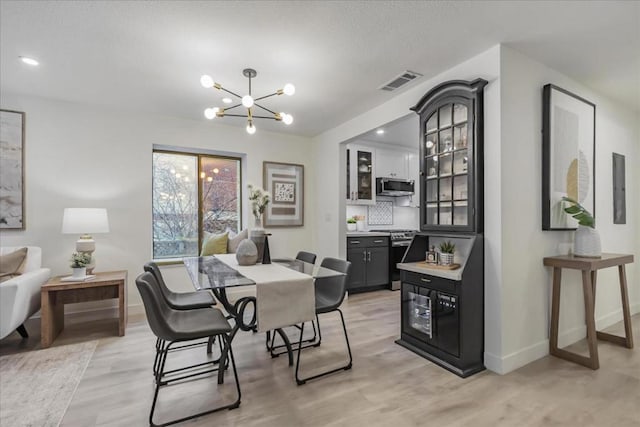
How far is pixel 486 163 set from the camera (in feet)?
8.12

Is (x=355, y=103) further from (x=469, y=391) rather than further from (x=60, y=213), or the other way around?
(x=60, y=213)

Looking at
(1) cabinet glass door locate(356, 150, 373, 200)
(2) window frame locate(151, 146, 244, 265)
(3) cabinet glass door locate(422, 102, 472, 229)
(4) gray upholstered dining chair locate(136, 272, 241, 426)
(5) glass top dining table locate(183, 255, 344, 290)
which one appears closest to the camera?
(4) gray upholstered dining chair locate(136, 272, 241, 426)

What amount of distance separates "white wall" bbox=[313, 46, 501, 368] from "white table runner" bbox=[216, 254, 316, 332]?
1.46m

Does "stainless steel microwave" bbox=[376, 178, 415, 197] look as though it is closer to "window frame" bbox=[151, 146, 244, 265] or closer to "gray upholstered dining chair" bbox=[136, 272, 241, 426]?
"window frame" bbox=[151, 146, 244, 265]

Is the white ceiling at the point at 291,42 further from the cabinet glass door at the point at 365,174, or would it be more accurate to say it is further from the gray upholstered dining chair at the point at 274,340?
the cabinet glass door at the point at 365,174

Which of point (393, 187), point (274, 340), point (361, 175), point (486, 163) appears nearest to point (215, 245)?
point (274, 340)

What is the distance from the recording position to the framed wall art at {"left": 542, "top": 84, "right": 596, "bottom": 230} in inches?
105

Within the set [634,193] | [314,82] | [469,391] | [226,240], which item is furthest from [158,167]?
[634,193]

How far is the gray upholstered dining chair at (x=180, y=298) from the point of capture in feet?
8.13

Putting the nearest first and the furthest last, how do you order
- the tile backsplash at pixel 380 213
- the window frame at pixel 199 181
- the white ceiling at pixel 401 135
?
the window frame at pixel 199 181 → the white ceiling at pixel 401 135 → the tile backsplash at pixel 380 213

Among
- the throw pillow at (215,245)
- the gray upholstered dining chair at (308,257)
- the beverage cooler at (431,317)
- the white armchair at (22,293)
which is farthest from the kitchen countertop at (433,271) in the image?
the white armchair at (22,293)

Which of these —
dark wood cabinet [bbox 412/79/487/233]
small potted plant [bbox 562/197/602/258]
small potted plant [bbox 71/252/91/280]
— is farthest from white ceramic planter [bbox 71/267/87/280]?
small potted plant [bbox 562/197/602/258]

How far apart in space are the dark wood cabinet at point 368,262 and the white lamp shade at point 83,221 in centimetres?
320

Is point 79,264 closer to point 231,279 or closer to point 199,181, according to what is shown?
point 199,181
